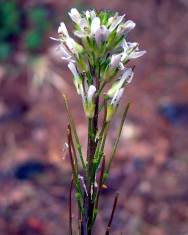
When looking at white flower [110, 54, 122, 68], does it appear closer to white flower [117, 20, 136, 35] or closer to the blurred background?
white flower [117, 20, 136, 35]

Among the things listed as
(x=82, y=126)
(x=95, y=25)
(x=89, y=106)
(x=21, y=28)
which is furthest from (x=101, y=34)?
(x=21, y=28)

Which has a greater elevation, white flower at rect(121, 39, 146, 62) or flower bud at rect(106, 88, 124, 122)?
white flower at rect(121, 39, 146, 62)

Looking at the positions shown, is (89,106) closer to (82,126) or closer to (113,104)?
(113,104)

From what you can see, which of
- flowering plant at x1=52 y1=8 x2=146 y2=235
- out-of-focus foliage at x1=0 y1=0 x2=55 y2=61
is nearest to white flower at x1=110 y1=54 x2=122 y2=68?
flowering plant at x1=52 y1=8 x2=146 y2=235

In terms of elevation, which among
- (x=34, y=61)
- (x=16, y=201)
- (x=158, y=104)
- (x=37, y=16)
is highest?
(x=37, y=16)

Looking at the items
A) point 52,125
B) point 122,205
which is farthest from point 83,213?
point 52,125

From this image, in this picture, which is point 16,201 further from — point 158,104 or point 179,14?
point 179,14

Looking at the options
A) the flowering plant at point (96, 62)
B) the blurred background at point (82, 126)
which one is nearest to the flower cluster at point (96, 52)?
the flowering plant at point (96, 62)
